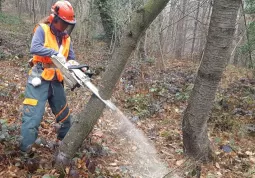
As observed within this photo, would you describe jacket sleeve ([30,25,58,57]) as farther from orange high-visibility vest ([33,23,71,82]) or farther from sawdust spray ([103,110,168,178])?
sawdust spray ([103,110,168,178])

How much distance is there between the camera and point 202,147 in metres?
5.01

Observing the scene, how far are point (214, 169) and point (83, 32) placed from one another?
46.7ft

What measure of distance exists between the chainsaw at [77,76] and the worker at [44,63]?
0.31ft

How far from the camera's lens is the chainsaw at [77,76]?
12.5ft

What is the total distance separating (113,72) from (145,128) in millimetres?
2984

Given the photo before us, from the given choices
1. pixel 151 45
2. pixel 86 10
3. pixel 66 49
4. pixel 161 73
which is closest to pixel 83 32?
pixel 86 10

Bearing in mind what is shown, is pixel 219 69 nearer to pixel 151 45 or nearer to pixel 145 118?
pixel 145 118

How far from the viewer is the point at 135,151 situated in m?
5.47

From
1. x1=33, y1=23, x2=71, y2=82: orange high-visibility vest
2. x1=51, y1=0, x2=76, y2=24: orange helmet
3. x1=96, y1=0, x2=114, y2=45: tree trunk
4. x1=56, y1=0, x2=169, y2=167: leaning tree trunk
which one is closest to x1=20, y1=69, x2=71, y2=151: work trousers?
x1=33, y1=23, x2=71, y2=82: orange high-visibility vest

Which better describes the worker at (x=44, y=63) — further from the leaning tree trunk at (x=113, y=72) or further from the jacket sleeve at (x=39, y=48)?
the leaning tree trunk at (x=113, y=72)

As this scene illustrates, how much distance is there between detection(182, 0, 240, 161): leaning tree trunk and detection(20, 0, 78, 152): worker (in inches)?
75.2

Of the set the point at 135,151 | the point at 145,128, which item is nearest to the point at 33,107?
the point at 135,151

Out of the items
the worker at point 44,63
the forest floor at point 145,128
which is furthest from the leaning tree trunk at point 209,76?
the worker at point 44,63

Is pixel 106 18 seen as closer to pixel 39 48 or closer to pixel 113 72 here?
pixel 39 48
